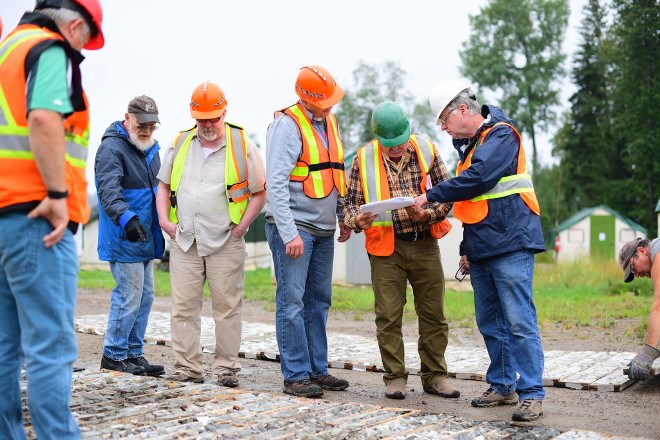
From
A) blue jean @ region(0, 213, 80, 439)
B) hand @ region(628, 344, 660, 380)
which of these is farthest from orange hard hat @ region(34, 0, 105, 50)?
hand @ region(628, 344, 660, 380)

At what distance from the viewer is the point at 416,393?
697cm

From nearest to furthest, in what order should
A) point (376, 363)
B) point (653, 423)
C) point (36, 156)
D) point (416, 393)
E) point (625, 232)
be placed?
1. point (36, 156)
2. point (653, 423)
3. point (416, 393)
4. point (376, 363)
5. point (625, 232)

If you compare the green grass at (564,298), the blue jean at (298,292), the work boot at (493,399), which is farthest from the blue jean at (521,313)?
the green grass at (564,298)

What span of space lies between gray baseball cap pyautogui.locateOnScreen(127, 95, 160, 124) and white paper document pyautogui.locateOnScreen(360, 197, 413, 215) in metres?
2.37

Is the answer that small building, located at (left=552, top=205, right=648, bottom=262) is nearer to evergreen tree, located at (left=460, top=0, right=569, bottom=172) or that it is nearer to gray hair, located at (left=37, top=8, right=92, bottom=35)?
evergreen tree, located at (left=460, top=0, right=569, bottom=172)

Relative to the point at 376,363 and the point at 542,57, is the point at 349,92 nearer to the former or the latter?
the point at 542,57

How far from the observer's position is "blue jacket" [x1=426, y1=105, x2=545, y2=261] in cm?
596

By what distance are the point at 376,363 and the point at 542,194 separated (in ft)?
152

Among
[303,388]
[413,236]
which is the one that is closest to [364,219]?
[413,236]

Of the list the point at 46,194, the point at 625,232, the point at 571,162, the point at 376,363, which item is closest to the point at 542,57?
the point at 571,162

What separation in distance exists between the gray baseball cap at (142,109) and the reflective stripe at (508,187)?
3.17 meters

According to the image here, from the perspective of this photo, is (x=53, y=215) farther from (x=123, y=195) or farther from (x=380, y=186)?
(x=123, y=195)

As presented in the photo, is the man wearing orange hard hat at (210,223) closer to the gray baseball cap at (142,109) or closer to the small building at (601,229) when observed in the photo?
the gray baseball cap at (142,109)

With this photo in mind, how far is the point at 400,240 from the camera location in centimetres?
678
